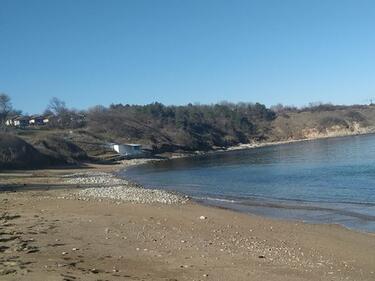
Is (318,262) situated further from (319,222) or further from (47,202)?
(47,202)

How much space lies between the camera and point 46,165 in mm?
80500

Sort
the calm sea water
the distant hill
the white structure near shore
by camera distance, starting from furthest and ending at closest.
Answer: the white structure near shore < the distant hill < the calm sea water

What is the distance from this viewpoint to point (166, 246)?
17734 millimetres

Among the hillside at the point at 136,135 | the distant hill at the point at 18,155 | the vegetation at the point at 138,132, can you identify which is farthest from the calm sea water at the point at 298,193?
the vegetation at the point at 138,132

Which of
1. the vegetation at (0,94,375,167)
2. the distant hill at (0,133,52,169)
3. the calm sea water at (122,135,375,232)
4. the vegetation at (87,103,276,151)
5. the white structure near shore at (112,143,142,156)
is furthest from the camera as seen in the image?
the vegetation at (87,103,276,151)

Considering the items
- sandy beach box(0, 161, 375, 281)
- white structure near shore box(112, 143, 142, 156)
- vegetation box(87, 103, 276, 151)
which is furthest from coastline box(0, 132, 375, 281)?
vegetation box(87, 103, 276, 151)

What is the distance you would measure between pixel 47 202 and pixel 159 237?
1361cm

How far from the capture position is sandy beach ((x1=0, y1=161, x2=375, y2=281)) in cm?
1374

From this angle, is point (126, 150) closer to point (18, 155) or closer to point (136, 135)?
point (136, 135)

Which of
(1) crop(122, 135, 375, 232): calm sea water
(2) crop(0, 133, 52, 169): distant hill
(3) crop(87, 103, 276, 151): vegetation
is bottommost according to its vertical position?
(1) crop(122, 135, 375, 232): calm sea water

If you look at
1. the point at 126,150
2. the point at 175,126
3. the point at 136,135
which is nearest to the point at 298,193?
the point at 126,150

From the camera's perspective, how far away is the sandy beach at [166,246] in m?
13.7

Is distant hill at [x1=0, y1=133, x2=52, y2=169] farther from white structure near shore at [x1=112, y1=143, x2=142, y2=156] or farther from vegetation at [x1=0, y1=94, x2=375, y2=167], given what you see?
white structure near shore at [x1=112, y1=143, x2=142, y2=156]

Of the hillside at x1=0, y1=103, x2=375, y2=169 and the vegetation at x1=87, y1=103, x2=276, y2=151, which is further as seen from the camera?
the vegetation at x1=87, y1=103, x2=276, y2=151
